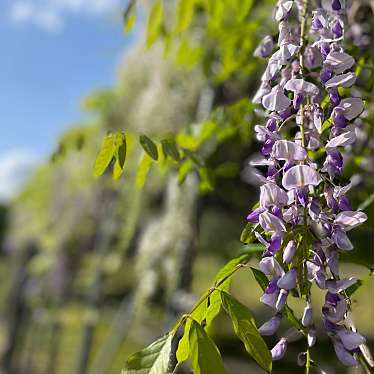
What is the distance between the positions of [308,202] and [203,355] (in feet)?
0.47

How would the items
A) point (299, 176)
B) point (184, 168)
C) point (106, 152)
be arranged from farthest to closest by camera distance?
point (184, 168) → point (106, 152) → point (299, 176)

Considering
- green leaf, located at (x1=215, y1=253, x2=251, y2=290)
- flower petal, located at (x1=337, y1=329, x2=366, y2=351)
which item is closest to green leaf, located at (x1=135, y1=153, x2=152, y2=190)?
green leaf, located at (x1=215, y1=253, x2=251, y2=290)

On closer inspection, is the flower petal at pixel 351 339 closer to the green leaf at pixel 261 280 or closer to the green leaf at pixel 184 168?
the green leaf at pixel 261 280

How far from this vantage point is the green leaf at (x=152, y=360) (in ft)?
1.44

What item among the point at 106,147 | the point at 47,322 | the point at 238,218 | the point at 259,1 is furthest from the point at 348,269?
the point at 106,147

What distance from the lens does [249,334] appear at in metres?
0.44

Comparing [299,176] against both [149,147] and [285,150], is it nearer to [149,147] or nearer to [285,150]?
[285,150]

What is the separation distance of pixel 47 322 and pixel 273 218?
13.6 ft

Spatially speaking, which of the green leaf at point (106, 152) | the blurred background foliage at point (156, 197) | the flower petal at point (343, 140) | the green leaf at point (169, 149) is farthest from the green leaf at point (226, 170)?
the flower petal at point (343, 140)

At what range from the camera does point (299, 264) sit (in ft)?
1.43

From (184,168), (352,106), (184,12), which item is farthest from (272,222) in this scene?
(184,12)

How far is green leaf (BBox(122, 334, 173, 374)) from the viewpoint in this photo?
44 cm

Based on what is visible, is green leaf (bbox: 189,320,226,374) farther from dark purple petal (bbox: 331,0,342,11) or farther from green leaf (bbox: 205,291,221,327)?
dark purple petal (bbox: 331,0,342,11)

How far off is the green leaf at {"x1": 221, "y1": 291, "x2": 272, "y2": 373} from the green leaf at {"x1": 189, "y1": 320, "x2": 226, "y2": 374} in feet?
0.08
